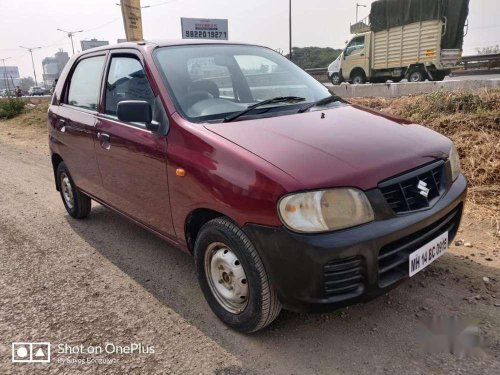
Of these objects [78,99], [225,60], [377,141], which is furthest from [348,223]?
[78,99]

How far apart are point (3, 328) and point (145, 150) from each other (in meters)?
1.51

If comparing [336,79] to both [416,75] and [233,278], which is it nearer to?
[416,75]

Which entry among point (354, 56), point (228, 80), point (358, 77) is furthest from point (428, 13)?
point (228, 80)

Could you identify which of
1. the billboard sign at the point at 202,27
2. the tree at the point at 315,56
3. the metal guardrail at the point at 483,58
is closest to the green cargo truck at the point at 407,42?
the billboard sign at the point at 202,27

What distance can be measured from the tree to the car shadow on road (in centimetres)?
4153

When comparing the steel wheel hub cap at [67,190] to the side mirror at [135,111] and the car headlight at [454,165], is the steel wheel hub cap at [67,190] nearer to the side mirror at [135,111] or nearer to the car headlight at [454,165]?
the side mirror at [135,111]

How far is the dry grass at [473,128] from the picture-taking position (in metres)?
4.31

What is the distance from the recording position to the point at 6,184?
656 cm

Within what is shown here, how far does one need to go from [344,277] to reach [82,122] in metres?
2.89

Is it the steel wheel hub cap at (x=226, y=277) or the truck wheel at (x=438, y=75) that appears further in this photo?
the truck wheel at (x=438, y=75)

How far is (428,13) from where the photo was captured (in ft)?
49.3

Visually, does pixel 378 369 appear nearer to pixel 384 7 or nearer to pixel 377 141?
pixel 377 141

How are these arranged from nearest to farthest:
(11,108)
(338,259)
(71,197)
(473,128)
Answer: (338,259), (71,197), (473,128), (11,108)

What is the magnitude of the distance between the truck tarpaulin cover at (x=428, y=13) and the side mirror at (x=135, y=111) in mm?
14927
